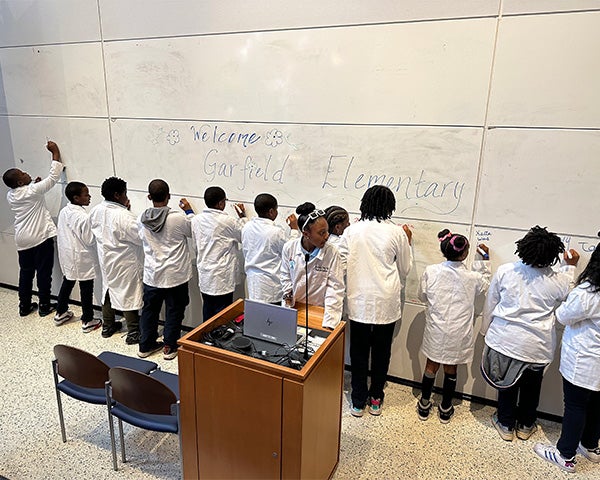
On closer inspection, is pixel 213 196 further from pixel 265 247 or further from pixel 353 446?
pixel 353 446

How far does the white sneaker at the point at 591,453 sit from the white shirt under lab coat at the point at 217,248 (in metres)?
2.55

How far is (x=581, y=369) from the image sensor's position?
2.29 metres

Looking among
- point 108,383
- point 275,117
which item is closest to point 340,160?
point 275,117

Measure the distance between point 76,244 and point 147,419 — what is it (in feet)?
7.54

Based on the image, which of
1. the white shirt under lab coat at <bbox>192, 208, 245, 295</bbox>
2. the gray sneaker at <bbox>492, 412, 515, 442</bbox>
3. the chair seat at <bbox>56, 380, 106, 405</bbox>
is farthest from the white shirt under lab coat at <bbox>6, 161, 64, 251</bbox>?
the gray sneaker at <bbox>492, 412, 515, 442</bbox>

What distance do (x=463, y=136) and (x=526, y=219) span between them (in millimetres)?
651

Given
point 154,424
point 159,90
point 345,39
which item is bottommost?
point 154,424

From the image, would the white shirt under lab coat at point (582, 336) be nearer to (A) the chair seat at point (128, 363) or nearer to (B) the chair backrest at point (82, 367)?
(A) the chair seat at point (128, 363)

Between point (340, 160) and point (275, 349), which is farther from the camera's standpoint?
point (340, 160)

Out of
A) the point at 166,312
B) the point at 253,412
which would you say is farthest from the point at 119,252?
the point at 253,412

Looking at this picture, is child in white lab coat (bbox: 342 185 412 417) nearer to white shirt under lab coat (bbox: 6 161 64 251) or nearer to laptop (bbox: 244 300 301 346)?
laptop (bbox: 244 300 301 346)

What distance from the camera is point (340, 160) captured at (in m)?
3.11

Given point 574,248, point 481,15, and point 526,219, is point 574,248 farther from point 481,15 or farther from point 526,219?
point 481,15

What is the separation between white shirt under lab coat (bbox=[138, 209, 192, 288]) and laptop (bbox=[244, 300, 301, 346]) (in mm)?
1596
